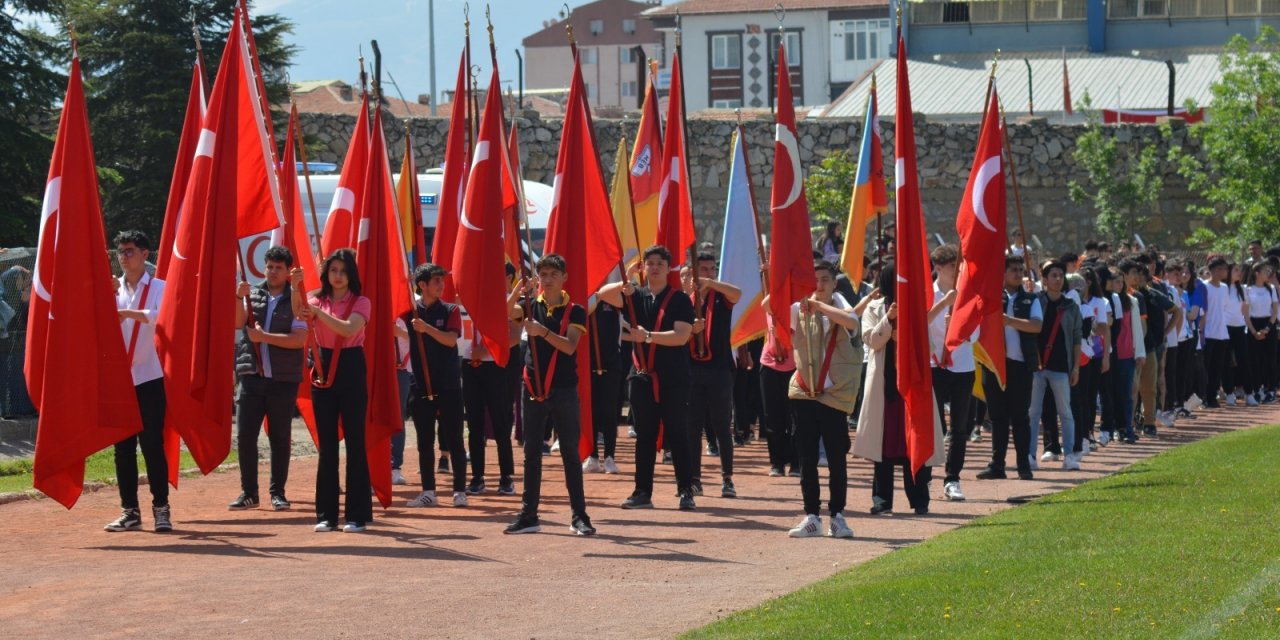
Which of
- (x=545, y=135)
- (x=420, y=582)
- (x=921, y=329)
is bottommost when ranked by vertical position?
(x=420, y=582)

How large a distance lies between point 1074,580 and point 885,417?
414cm

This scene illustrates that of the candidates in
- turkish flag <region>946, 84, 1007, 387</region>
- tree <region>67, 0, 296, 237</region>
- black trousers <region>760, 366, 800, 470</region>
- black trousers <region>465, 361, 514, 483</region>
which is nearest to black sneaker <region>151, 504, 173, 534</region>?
black trousers <region>465, 361, 514, 483</region>

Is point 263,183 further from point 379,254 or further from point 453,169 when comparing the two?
point 453,169

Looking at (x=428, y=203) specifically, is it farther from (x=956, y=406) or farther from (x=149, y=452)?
(x=149, y=452)

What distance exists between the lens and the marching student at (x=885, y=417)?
42.7 feet

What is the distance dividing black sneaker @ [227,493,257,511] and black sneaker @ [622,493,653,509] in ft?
9.40

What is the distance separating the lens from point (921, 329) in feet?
42.4

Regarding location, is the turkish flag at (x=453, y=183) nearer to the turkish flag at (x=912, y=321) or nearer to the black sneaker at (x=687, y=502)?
the black sneaker at (x=687, y=502)

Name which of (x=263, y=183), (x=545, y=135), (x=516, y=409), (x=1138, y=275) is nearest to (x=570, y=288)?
(x=263, y=183)

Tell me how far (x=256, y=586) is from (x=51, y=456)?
9.62 feet

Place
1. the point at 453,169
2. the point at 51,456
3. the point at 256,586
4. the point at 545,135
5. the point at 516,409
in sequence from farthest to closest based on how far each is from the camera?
the point at 545,135 → the point at 516,409 → the point at 453,169 → the point at 51,456 → the point at 256,586

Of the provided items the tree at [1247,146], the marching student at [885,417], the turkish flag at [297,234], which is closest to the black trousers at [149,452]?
the turkish flag at [297,234]

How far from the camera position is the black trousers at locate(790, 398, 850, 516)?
12156mm

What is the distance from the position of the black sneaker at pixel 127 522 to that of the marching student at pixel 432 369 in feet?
7.52
